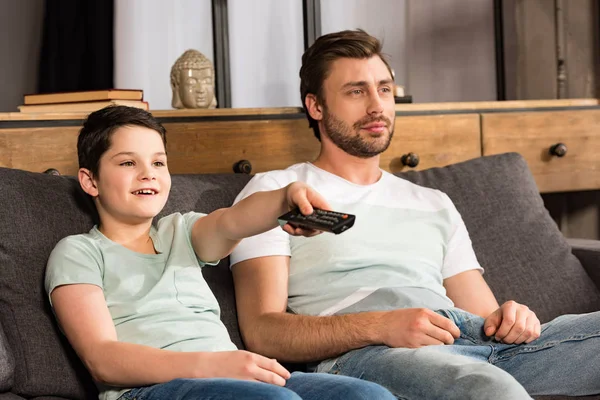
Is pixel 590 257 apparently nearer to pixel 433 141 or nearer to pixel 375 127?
pixel 433 141

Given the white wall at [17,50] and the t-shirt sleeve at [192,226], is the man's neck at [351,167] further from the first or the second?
the white wall at [17,50]

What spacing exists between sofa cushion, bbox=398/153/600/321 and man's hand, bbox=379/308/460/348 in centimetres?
53

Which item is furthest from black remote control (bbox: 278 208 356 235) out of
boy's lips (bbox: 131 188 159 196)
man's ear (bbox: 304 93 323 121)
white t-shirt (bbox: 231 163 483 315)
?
man's ear (bbox: 304 93 323 121)

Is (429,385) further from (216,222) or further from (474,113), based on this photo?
(474,113)

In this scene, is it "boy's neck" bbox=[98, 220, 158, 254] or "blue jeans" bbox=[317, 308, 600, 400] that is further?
"boy's neck" bbox=[98, 220, 158, 254]

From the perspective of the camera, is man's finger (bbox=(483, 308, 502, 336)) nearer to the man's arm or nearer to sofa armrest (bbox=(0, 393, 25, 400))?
the man's arm

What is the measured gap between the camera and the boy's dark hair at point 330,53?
1.99m

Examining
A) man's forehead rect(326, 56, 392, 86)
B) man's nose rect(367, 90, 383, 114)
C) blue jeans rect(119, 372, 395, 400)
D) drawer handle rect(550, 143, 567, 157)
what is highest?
man's forehead rect(326, 56, 392, 86)

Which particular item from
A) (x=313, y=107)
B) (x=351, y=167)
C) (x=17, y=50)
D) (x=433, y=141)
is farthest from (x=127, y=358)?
(x=17, y=50)

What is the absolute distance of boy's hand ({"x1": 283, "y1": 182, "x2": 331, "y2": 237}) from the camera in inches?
51.4

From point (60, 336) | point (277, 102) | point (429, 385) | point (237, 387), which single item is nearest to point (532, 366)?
point (429, 385)

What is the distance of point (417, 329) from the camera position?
1.50 m

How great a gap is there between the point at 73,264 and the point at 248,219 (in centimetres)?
30

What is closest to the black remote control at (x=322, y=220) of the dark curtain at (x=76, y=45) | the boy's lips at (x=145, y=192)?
the boy's lips at (x=145, y=192)
